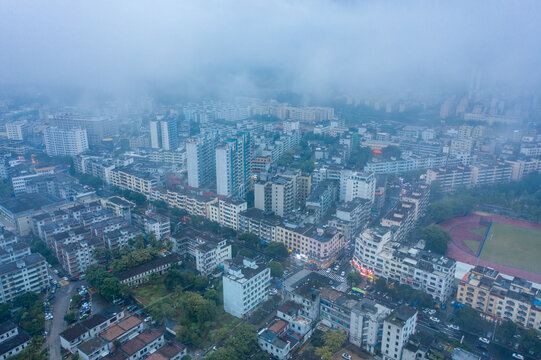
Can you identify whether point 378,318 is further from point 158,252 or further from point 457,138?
point 457,138

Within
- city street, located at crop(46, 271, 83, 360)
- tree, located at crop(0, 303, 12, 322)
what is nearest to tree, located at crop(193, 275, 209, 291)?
city street, located at crop(46, 271, 83, 360)

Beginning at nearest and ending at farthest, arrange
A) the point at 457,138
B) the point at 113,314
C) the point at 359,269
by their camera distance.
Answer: the point at 113,314 → the point at 359,269 → the point at 457,138

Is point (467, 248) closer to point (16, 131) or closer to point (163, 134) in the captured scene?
point (163, 134)

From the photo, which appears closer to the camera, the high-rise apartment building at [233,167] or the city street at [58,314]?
the city street at [58,314]

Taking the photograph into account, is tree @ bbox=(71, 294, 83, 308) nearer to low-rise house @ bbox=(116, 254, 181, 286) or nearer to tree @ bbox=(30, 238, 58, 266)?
low-rise house @ bbox=(116, 254, 181, 286)

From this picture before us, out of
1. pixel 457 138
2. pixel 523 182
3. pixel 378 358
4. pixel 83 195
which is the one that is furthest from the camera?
pixel 457 138

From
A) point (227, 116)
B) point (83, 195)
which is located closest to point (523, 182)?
point (83, 195)

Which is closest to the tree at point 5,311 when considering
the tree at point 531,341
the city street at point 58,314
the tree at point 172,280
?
the city street at point 58,314

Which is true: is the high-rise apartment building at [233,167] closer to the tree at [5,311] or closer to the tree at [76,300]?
the tree at [76,300]
